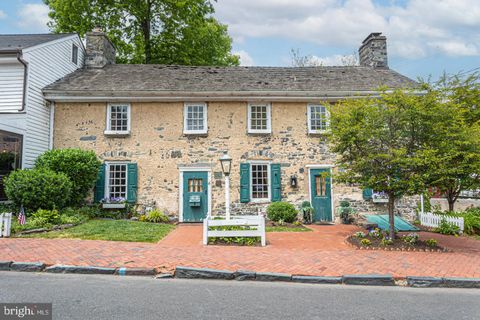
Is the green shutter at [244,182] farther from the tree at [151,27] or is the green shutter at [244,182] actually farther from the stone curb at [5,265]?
the tree at [151,27]

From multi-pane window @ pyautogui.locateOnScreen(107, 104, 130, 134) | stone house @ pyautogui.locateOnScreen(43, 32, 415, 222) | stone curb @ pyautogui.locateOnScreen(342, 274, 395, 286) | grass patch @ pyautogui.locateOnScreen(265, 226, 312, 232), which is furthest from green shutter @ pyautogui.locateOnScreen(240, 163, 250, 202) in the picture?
stone curb @ pyautogui.locateOnScreen(342, 274, 395, 286)

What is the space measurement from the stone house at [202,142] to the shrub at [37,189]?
188cm

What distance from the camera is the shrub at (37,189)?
9.60 meters

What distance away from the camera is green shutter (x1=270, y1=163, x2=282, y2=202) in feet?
40.0

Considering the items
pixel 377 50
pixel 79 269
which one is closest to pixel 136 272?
pixel 79 269

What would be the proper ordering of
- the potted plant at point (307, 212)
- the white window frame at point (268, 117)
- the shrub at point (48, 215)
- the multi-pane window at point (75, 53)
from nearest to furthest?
the shrub at point (48, 215), the potted plant at point (307, 212), the white window frame at point (268, 117), the multi-pane window at point (75, 53)

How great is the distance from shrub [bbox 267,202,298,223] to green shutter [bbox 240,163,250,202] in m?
1.13

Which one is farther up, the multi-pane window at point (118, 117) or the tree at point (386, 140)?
the multi-pane window at point (118, 117)

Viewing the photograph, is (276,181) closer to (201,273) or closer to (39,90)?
(201,273)

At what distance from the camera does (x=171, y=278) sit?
18.0 feet

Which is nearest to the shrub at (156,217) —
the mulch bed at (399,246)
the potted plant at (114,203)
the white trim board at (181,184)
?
the white trim board at (181,184)

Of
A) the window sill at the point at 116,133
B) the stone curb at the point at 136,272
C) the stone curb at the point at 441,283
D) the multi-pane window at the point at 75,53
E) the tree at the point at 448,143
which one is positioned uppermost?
the multi-pane window at the point at 75,53

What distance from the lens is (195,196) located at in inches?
474

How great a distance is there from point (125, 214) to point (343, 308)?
31.6 feet
